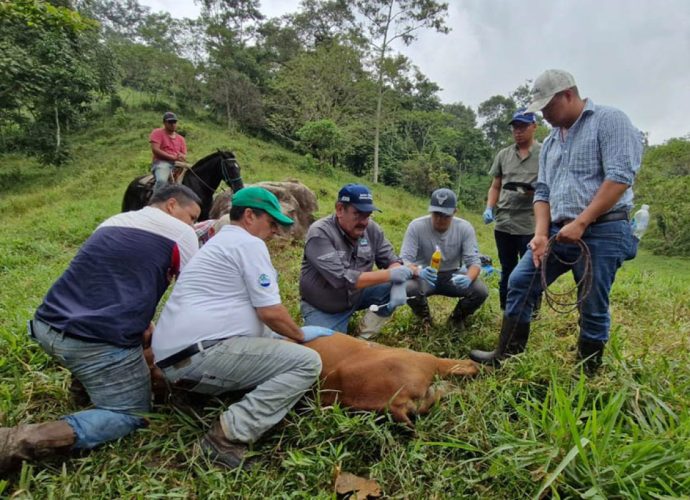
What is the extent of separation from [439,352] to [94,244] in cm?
244

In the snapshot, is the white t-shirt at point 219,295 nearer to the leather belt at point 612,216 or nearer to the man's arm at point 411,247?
the man's arm at point 411,247

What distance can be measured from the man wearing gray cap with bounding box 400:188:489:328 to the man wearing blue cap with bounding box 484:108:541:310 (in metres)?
0.37

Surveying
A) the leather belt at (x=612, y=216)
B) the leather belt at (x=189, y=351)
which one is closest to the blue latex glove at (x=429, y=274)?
the leather belt at (x=612, y=216)

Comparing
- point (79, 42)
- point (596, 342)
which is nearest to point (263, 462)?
point (596, 342)

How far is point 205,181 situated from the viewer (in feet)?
20.0

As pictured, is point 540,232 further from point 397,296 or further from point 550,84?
point 397,296

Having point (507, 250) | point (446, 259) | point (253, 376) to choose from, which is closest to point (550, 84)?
point (446, 259)

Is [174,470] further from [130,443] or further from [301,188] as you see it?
[301,188]

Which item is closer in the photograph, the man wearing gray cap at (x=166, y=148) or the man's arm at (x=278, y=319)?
the man's arm at (x=278, y=319)

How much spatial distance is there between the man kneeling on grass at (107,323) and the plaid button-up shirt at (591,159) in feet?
7.56

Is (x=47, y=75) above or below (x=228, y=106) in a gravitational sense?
below

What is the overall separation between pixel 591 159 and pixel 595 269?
0.62 m

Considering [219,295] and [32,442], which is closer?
[32,442]

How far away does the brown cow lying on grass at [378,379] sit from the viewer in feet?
7.10
